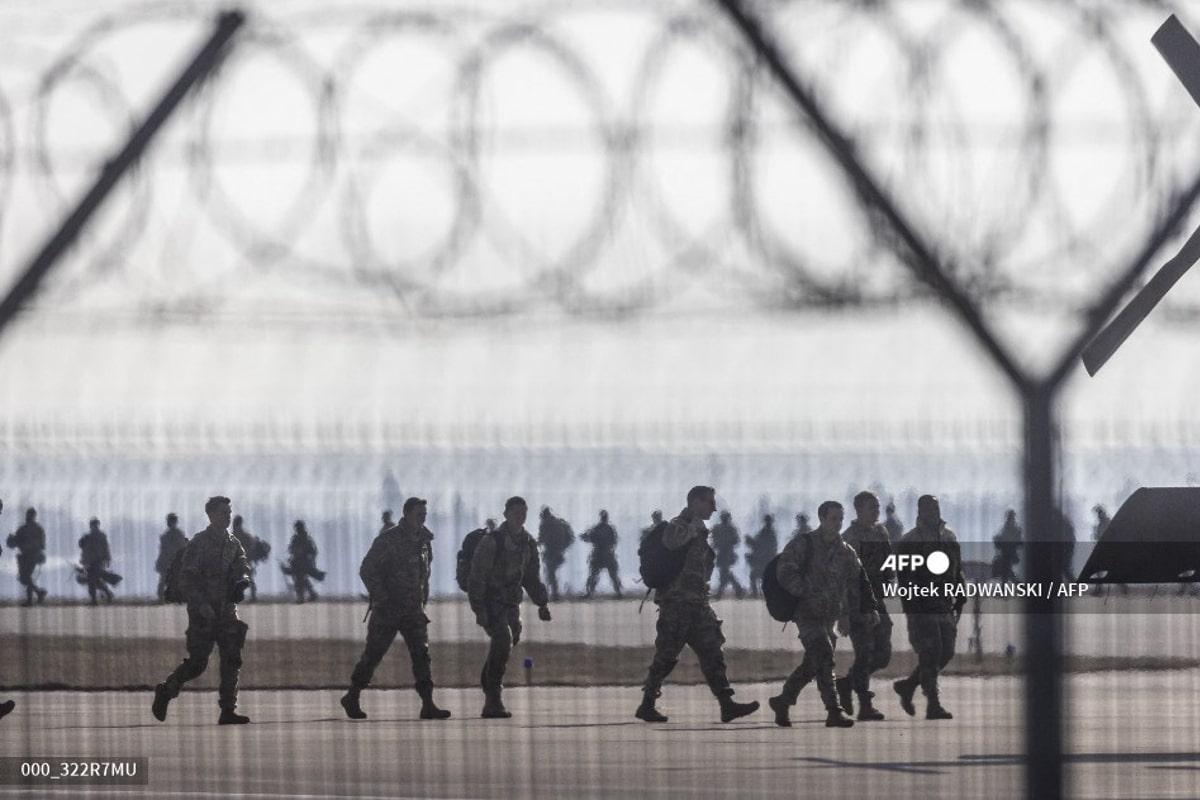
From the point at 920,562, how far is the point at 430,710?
6.42 ft

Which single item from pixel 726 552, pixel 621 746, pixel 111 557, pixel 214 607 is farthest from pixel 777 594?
pixel 111 557

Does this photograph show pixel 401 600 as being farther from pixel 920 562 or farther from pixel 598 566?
pixel 920 562

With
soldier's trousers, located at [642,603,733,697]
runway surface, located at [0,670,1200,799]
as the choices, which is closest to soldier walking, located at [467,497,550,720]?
runway surface, located at [0,670,1200,799]

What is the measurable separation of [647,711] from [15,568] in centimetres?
265

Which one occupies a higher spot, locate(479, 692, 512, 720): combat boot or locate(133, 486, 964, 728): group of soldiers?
locate(133, 486, 964, 728): group of soldiers

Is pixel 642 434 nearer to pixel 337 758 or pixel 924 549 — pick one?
pixel 924 549

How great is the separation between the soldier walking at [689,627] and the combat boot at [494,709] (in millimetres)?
494

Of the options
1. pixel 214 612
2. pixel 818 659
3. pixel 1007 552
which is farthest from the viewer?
pixel 214 612

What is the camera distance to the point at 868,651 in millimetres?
8531

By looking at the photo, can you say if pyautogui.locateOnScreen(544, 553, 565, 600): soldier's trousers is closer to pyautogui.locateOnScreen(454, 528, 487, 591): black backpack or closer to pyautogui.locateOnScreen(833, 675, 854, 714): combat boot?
pyautogui.locateOnScreen(454, 528, 487, 591): black backpack

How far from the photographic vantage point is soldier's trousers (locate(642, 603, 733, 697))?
8742 millimetres

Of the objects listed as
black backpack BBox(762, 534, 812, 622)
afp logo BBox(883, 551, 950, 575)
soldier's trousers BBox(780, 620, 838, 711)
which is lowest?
soldier's trousers BBox(780, 620, 838, 711)

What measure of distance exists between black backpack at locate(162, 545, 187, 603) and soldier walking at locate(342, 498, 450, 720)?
763mm

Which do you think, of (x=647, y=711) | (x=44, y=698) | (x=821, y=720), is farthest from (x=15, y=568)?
(x=821, y=720)
